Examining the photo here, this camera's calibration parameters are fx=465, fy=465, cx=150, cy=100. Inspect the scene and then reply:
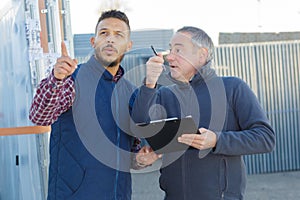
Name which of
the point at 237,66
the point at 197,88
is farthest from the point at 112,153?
the point at 237,66

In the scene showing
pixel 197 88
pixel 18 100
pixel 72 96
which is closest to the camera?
pixel 72 96

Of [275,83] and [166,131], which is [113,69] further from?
[275,83]

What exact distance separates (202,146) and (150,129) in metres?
0.26

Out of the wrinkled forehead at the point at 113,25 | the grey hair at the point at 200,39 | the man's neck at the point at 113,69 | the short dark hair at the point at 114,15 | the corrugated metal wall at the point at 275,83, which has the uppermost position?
the short dark hair at the point at 114,15

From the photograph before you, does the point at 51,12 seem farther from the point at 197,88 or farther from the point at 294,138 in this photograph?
the point at 294,138

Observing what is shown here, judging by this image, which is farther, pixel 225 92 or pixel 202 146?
pixel 225 92

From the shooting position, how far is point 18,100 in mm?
3234

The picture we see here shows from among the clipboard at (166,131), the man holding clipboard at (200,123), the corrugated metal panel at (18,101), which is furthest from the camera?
the corrugated metal panel at (18,101)

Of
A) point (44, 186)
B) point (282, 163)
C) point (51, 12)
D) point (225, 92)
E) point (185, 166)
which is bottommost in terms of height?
point (282, 163)

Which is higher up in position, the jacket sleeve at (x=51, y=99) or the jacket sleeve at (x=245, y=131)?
the jacket sleeve at (x=51, y=99)

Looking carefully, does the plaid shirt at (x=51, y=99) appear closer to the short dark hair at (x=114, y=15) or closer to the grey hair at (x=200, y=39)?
the short dark hair at (x=114, y=15)

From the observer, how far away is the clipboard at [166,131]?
2.17 metres

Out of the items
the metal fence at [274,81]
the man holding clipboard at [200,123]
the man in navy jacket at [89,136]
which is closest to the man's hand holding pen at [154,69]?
the man holding clipboard at [200,123]

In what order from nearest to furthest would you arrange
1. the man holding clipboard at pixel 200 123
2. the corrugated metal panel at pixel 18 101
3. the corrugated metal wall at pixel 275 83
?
1. the man holding clipboard at pixel 200 123
2. the corrugated metal panel at pixel 18 101
3. the corrugated metal wall at pixel 275 83
